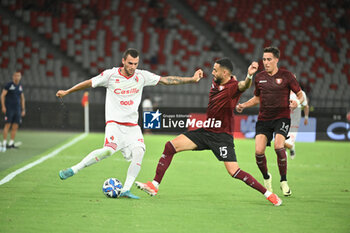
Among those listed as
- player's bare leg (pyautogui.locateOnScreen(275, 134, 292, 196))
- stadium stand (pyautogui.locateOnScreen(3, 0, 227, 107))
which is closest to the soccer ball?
player's bare leg (pyautogui.locateOnScreen(275, 134, 292, 196))

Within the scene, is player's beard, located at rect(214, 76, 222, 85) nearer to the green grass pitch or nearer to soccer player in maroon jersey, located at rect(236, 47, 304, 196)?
soccer player in maroon jersey, located at rect(236, 47, 304, 196)

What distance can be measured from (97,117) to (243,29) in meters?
10.6

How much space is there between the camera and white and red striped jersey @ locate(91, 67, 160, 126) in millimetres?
8109

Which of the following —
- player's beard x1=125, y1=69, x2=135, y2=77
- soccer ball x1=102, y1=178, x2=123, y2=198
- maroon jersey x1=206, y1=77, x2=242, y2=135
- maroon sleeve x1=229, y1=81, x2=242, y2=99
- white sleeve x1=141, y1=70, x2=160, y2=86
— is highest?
player's beard x1=125, y1=69, x2=135, y2=77

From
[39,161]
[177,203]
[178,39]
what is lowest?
[39,161]

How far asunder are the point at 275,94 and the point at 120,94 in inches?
98.9

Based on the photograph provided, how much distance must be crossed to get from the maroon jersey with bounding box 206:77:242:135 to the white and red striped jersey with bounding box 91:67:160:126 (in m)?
1.11

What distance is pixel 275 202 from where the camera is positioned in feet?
25.4

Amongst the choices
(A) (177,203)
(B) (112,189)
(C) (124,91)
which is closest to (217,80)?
(C) (124,91)

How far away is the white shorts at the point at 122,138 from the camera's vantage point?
8109 mm

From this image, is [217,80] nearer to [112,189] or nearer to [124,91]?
[124,91]

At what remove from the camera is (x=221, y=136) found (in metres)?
7.95

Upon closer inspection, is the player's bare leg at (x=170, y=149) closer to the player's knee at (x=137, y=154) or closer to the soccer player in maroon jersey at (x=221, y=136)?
the soccer player in maroon jersey at (x=221, y=136)

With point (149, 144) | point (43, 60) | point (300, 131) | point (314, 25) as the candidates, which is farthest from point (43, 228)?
point (314, 25)
